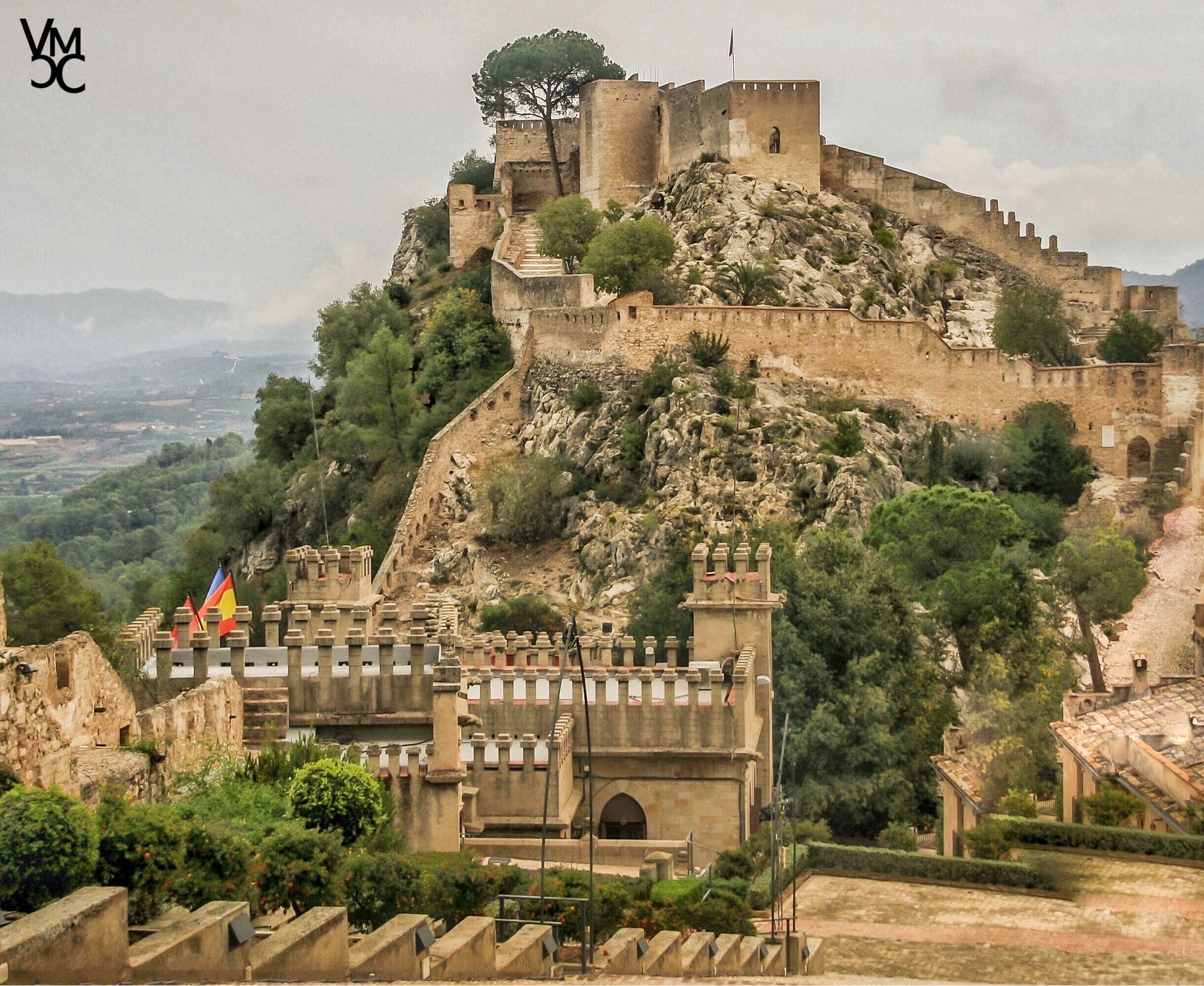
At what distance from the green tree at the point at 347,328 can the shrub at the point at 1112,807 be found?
4123cm

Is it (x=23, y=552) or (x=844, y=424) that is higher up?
(x=844, y=424)

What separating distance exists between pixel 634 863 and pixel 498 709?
11.0 ft

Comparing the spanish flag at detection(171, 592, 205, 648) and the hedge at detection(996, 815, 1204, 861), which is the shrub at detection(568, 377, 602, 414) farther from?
the hedge at detection(996, 815, 1204, 861)

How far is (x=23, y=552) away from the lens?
52594mm

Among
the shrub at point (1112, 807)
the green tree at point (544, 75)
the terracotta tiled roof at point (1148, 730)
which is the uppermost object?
the green tree at point (544, 75)

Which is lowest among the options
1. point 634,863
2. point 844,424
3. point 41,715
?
point 634,863

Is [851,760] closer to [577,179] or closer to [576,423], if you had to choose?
[576,423]

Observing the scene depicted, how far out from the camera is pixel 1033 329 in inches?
2333

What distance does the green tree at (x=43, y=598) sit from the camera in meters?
44.9

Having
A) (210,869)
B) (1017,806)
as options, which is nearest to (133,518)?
(1017,806)

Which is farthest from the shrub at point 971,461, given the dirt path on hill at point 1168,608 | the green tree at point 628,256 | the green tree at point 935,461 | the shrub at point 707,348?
the green tree at point 628,256

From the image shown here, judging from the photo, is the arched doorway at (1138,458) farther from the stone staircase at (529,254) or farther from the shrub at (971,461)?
the stone staircase at (529,254)

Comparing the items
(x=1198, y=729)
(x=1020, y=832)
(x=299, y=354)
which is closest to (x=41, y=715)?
(x=1020, y=832)

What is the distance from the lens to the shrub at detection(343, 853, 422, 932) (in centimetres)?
1537
